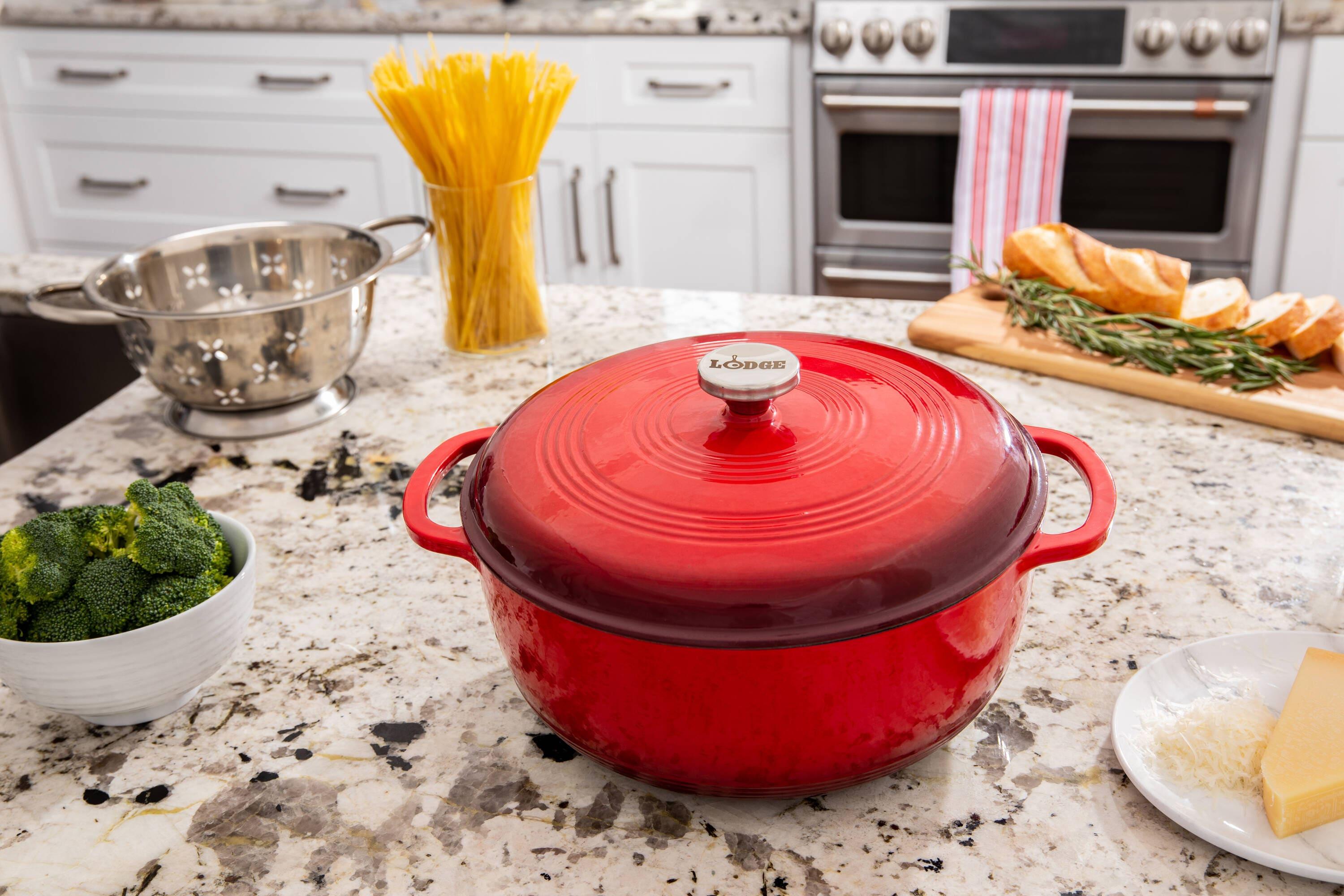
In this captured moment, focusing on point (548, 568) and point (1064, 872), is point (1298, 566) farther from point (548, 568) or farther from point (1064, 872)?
point (548, 568)

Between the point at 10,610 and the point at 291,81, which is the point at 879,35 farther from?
the point at 10,610

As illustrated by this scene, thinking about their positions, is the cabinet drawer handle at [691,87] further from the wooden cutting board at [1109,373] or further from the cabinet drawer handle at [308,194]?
the wooden cutting board at [1109,373]

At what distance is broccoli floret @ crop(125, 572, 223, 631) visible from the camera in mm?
575

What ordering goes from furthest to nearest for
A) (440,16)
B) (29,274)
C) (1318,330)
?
(440,16) < (29,274) < (1318,330)

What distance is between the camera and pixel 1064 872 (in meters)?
0.50

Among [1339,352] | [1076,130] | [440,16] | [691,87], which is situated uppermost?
[440,16]

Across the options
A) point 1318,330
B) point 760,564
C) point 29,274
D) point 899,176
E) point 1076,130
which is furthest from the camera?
point 899,176

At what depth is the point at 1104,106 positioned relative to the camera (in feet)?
7.38

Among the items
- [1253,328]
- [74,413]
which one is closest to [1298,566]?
[1253,328]

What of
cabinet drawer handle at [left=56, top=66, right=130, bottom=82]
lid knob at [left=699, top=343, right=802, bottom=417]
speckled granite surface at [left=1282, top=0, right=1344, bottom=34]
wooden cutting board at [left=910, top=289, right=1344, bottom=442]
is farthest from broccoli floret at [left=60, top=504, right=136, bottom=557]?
cabinet drawer handle at [left=56, top=66, right=130, bottom=82]

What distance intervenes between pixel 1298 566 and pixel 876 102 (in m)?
1.87

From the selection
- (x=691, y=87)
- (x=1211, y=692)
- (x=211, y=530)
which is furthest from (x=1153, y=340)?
(x=691, y=87)

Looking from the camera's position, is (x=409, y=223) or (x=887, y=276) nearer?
(x=409, y=223)

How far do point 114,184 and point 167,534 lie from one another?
2981mm
